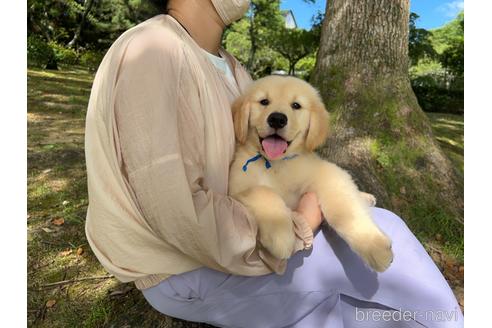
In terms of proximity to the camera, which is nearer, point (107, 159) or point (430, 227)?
point (107, 159)

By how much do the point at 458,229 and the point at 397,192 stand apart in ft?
1.86

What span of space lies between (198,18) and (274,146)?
2.27 feet

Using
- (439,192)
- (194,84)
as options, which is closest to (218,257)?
(194,84)

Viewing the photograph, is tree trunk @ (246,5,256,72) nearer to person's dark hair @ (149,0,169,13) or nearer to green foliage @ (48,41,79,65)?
green foliage @ (48,41,79,65)

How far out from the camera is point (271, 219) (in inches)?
62.2

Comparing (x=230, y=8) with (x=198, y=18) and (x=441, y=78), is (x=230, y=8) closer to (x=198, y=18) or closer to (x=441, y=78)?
(x=198, y=18)

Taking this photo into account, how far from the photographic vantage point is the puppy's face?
6.02ft

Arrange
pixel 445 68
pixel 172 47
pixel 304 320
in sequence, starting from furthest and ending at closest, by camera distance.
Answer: pixel 445 68, pixel 304 320, pixel 172 47

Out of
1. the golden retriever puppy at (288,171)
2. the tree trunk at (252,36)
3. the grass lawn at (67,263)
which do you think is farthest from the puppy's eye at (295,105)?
the tree trunk at (252,36)

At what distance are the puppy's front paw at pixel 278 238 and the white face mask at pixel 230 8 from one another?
1.02 m

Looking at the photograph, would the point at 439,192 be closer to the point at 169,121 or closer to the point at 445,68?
the point at 169,121

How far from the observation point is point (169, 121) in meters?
1.37

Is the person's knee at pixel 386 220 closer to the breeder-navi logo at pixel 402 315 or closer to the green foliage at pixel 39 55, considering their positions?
the breeder-navi logo at pixel 402 315

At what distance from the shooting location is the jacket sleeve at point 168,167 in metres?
1.34
